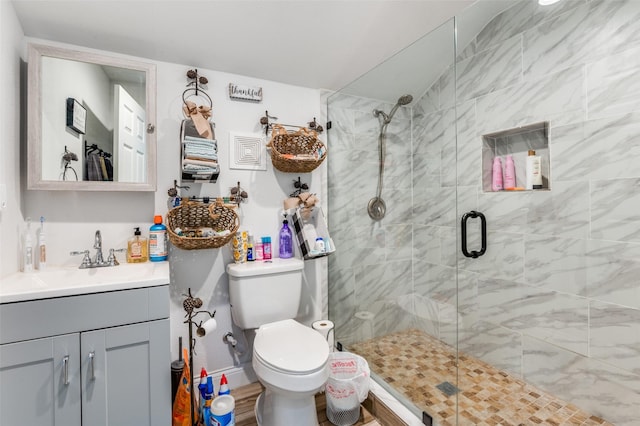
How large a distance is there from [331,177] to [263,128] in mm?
610

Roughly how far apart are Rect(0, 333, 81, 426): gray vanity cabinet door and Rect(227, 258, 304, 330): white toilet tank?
2.47ft

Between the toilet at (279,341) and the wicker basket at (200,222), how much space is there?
0.23 meters

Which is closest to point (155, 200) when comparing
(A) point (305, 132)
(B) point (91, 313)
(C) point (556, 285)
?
(B) point (91, 313)

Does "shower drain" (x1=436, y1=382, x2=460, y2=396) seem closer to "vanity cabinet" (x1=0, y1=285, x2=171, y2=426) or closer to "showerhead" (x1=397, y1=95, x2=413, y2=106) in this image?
"vanity cabinet" (x1=0, y1=285, x2=171, y2=426)

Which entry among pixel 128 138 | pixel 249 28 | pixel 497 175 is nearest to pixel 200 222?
pixel 128 138

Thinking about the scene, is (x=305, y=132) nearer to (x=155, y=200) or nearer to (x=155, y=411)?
(x=155, y=200)

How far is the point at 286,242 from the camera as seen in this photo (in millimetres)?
2043

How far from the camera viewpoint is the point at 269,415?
1.56 m

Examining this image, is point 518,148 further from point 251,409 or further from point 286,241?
point 251,409

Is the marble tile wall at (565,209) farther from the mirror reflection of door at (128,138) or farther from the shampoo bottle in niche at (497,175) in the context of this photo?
the mirror reflection of door at (128,138)

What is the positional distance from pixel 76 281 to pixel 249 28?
1476 mm

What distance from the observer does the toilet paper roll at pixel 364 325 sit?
2.11 meters

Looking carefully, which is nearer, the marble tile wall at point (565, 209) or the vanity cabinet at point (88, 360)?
the vanity cabinet at point (88, 360)

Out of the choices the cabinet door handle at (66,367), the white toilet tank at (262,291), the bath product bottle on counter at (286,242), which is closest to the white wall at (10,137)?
the cabinet door handle at (66,367)
